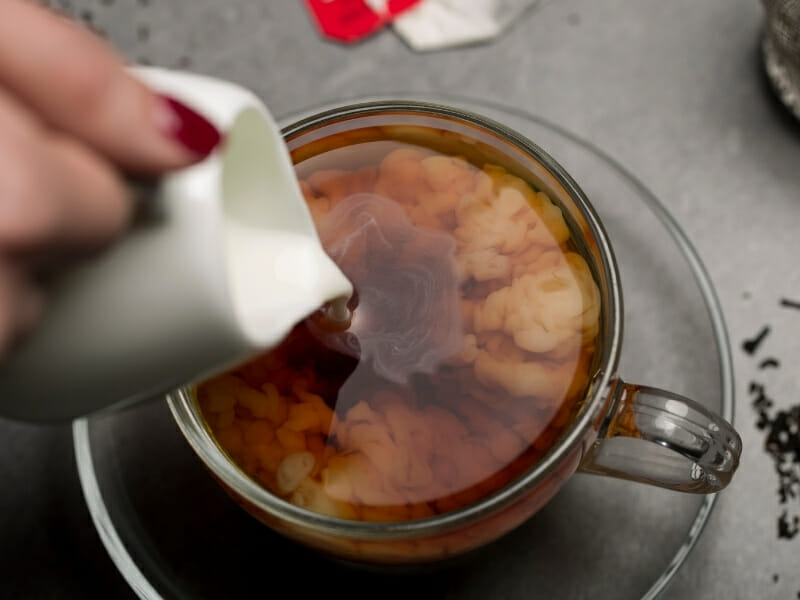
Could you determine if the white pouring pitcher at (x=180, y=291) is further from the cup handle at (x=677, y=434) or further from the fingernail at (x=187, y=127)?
the cup handle at (x=677, y=434)

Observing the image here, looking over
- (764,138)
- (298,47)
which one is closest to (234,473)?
(298,47)

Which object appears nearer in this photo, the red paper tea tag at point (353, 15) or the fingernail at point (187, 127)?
the fingernail at point (187, 127)

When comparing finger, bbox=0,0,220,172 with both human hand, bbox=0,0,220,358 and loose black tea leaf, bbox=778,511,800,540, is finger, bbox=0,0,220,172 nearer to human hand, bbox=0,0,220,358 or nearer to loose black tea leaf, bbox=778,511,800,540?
human hand, bbox=0,0,220,358

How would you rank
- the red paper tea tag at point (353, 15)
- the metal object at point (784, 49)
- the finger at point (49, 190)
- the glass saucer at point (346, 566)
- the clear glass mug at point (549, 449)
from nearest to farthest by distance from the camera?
the finger at point (49, 190) → the clear glass mug at point (549, 449) → the glass saucer at point (346, 566) → the metal object at point (784, 49) → the red paper tea tag at point (353, 15)

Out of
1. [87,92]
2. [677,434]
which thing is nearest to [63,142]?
[87,92]

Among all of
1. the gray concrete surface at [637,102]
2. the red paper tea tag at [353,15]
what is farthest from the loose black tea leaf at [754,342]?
the red paper tea tag at [353,15]

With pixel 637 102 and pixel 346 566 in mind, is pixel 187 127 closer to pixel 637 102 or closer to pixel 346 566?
pixel 346 566

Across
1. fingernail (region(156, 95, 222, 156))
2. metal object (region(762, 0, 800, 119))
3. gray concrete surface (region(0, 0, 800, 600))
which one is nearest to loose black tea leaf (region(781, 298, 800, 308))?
gray concrete surface (region(0, 0, 800, 600))
